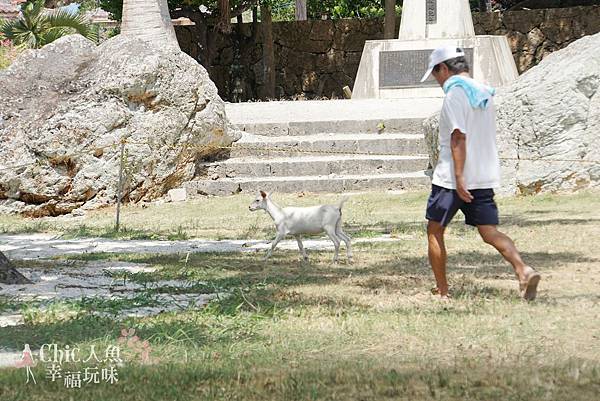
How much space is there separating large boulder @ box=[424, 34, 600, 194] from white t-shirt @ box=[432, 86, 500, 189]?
8.16 metres

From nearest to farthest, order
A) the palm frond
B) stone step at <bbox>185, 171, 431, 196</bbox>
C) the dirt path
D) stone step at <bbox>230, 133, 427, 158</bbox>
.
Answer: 1. the dirt path
2. stone step at <bbox>185, 171, 431, 196</bbox>
3. stone step at <bbox>230, 133, 427, 158</bbox>
4. the palm frond

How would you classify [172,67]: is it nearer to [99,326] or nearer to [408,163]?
[408,163]

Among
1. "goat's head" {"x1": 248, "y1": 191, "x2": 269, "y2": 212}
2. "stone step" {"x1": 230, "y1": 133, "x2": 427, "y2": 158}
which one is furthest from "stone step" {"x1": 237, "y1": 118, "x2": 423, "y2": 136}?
"goat's head" {"x1": 248, "y1": 191, "x2": 269, "y2": 212}

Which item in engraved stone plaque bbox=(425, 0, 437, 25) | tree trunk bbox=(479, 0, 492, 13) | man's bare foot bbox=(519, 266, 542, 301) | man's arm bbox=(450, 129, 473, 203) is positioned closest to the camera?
man's arm bbox=(450, 129, 473, 203)

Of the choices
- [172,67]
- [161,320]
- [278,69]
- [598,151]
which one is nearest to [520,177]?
[598,151]

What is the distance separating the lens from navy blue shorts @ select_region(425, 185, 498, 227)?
735 centimetres

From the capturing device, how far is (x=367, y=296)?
7.96 meters

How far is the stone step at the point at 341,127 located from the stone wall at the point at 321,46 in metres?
10.3

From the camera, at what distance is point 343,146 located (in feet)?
60.3

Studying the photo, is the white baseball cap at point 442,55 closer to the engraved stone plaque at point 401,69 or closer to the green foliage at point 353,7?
the engraved stone plaque at point 401,69

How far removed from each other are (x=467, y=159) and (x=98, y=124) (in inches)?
396

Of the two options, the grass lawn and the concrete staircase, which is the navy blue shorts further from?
the concrete staircase

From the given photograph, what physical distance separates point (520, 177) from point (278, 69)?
51.5 feet

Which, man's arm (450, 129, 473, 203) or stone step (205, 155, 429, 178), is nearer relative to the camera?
man's arm (450, 129, 473, 203)
